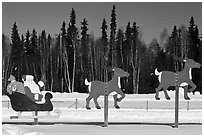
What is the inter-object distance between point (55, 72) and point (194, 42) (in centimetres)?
489

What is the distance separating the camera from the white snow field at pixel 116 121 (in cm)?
674

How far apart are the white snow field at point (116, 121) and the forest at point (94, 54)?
677 millimetres

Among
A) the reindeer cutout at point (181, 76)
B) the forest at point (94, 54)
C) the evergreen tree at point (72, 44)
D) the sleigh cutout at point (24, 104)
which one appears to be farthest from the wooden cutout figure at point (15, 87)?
the evergreen tree at point (72, 44)

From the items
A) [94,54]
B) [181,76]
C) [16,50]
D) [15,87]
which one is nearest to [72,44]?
[94,54]

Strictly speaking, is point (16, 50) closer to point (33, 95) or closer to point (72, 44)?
point (72, 44)

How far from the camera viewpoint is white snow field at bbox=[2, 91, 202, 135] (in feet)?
22.1

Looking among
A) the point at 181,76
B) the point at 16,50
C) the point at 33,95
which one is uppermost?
the point at 16,50

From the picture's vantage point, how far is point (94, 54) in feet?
39.5

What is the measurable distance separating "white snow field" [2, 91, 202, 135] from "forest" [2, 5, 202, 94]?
2.22 ft

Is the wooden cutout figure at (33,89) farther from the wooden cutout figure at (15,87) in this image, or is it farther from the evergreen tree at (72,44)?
the evergreen tree at (72,44)

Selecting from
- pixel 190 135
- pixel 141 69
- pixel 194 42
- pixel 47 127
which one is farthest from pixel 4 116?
pixel 194 42

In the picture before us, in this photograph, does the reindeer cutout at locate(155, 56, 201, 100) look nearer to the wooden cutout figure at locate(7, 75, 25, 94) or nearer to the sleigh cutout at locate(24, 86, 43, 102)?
the sleigh cutout at locate(24, 86, 43, 102)

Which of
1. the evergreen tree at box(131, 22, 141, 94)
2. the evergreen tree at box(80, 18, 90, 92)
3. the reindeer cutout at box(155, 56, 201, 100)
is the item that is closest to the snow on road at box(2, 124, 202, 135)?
the reindeer cutout at box(155, 56, 201, 100)

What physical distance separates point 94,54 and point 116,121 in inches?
147
